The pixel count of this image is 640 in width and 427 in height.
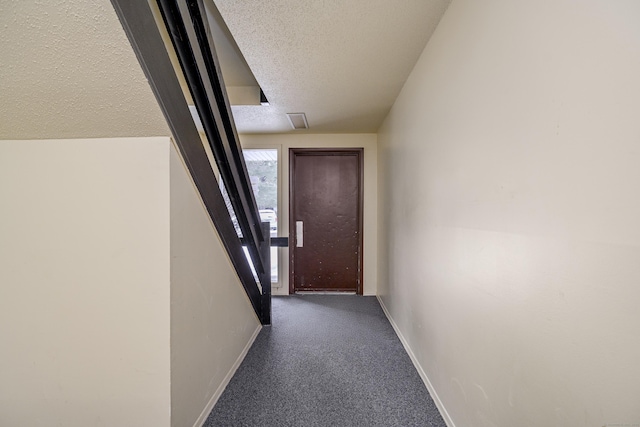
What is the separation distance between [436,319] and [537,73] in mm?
1256

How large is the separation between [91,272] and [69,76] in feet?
2.52

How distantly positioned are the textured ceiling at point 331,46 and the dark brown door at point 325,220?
3.47 ft

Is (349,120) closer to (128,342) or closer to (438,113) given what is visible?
(438,113)

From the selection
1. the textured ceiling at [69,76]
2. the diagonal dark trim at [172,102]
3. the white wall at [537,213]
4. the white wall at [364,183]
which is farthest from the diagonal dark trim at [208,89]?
the white wall at [364,183]

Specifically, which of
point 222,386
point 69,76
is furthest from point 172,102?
point 222,386

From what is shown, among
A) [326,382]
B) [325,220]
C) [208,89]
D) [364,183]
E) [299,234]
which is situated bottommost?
[326,382]

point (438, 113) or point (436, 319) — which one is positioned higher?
point (438, 113)

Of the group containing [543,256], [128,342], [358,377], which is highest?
[543,256]

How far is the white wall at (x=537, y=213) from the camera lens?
0.60 m

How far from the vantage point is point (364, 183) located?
3.70 m

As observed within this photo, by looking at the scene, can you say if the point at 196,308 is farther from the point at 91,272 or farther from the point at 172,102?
the point at 172,102

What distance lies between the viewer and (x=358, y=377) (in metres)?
1.88

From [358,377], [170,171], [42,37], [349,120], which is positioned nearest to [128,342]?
[170,171]

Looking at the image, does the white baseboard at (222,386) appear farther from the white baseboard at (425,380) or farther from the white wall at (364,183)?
the white wall at (364,183)
